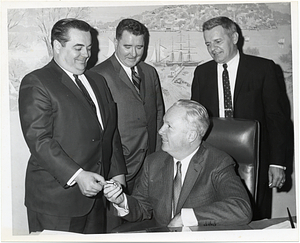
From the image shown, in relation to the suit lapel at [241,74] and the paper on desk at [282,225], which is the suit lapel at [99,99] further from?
the paper on desk at [282,225]

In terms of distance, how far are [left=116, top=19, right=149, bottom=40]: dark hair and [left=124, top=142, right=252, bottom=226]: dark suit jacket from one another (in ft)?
2.59

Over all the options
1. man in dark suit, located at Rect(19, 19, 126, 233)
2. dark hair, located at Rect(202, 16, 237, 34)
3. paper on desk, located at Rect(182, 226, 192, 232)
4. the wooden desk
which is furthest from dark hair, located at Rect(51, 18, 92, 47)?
paper on desk, located at Rect(182, 226, 192, 232)

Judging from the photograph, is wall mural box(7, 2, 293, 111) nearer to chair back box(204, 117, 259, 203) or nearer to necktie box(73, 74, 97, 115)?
necktie box(73, 74, 97, 115)

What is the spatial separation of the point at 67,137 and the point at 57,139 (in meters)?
0.06

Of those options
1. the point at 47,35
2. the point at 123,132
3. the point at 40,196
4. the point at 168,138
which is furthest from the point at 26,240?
the point at 47,35

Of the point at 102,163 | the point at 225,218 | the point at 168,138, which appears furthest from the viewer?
the point at 102,163

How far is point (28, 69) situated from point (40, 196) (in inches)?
31.6

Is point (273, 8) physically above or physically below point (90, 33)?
above

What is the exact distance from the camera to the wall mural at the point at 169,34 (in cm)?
271

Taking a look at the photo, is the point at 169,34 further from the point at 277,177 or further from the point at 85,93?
the point at 277,177

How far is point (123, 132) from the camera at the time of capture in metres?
2.79

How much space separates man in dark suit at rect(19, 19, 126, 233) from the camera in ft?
8.49

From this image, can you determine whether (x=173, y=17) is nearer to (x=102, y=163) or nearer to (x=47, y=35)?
(x=47, y=35)

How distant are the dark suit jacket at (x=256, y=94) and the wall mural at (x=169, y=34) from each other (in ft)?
0.18
